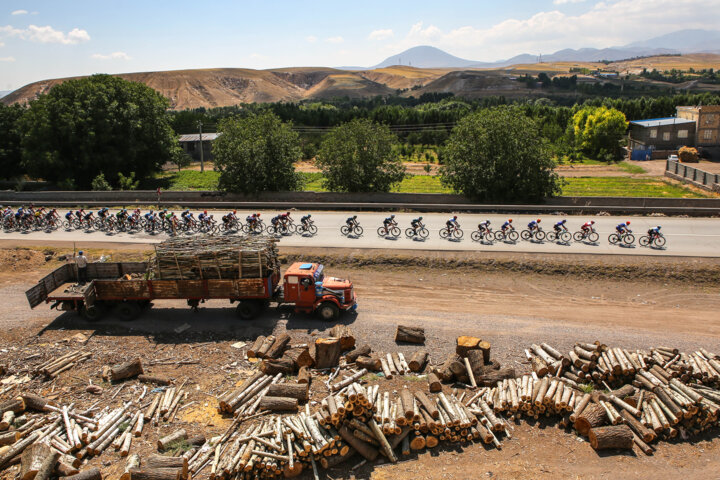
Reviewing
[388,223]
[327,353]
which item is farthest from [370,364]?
[388,223]

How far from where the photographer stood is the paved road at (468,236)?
25.9 metres

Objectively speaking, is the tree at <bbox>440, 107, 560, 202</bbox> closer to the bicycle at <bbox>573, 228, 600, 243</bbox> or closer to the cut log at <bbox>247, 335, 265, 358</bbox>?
the bicycle at <bbox>573, 228, 600, 243</bbox>

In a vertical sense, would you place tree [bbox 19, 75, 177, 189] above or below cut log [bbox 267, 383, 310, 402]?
above

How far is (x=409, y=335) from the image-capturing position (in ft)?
54.5

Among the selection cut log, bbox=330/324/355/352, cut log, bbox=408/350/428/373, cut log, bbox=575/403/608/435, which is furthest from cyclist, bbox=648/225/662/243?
cut log, bbox=330/324/355/352

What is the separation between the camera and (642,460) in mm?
11500

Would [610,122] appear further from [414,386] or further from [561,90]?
[561,90]

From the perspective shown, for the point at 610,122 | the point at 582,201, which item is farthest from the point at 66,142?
the point at 610,122

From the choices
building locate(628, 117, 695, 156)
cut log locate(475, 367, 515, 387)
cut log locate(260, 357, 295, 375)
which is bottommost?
cut log locate(475, 367, 515, 387)

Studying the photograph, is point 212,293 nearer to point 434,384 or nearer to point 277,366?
point 277,366

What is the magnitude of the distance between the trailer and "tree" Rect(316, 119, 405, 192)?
20.0 m

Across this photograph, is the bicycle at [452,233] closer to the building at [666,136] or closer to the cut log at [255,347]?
the cut log at [255,347]

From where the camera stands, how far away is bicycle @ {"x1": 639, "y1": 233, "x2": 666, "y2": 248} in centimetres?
2609

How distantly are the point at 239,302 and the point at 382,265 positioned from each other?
7804 mm
